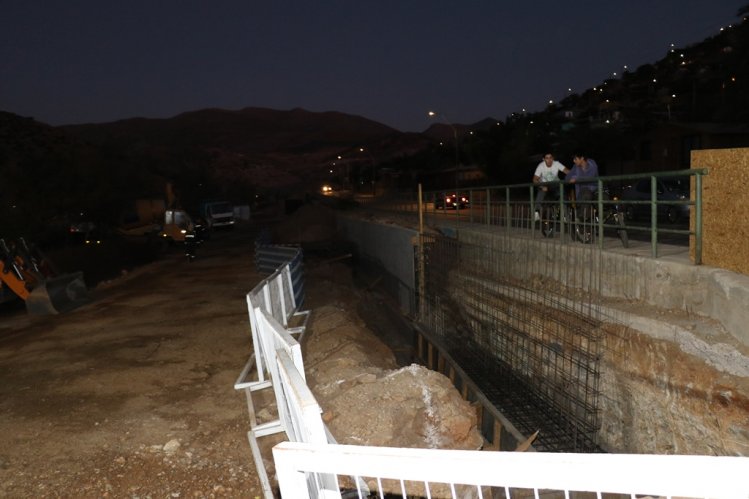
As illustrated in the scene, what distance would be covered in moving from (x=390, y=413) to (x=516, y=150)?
143 ft

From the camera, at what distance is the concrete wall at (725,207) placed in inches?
259

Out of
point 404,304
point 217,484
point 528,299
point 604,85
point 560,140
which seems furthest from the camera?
point 604,85

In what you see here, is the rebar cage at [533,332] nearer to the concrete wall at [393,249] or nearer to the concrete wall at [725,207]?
the concrete wall at [725,207]

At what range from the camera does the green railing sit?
754 centimetres

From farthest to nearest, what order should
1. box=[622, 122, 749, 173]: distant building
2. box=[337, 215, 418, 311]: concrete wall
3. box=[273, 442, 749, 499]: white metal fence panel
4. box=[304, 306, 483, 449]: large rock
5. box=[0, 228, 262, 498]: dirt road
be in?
box=[622, 122, 749, 173]: distant building
box=[337, 215, 418, 311]: concrete wall
box=[304, 306, 483, 449]: large rock
box=[0, 228, 262, 498]: dirt road
box=[273, 442, 749, 499]: white metal fence panel

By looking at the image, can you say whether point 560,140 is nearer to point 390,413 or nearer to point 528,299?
point 528,299

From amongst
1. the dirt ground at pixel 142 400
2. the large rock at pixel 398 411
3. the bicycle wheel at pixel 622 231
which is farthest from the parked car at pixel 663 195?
the large rock at pixel 398 411

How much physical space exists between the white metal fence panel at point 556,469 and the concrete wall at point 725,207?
225 inches

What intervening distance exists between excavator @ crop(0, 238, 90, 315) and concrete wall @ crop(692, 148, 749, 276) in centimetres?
1385

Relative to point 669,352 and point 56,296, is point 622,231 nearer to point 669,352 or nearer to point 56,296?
point 669,352

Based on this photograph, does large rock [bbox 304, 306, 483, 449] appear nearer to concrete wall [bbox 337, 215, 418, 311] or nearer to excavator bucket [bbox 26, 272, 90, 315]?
excavator bucket [bbox 26, 272, 90, 315]

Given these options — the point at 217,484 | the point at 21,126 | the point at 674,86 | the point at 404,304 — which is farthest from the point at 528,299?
the point at 21,126

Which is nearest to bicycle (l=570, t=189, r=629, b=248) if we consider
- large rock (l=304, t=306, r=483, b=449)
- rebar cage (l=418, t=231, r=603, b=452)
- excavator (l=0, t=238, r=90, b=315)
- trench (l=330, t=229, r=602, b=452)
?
rebar cage (l=418, t=231, r=603, b=452)

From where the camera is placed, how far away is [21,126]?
8094 cm
